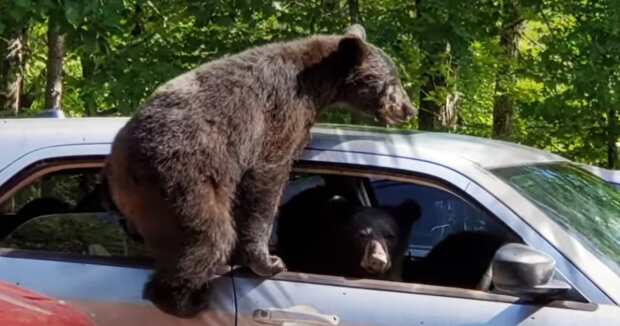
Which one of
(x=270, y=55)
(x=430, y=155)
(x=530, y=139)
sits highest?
(x=270, y=55)

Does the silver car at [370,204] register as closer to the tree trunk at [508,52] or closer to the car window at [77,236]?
the car window at [77,236]

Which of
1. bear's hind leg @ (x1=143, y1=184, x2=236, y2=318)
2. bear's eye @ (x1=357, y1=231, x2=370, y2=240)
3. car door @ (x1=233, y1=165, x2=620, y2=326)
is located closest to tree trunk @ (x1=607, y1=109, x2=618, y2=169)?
bear's eye @ (x1=357, y1=231, x2=370, y2=240)

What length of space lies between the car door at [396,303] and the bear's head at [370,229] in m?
0.22

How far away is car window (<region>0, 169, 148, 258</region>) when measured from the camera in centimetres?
381

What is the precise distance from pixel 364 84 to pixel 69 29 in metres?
3.75

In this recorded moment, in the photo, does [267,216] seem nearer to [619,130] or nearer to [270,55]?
[270,55]

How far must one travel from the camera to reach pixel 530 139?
1014 cm

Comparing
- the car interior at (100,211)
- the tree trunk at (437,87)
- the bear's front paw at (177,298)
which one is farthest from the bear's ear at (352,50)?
the tree trunk at (437,87)

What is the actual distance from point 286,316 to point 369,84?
1303 mm

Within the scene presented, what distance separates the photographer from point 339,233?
3.99 m

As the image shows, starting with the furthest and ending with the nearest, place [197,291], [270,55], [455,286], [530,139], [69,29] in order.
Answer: [530,139] → [69,29] → [270,55] → [455,286] → [197,291]

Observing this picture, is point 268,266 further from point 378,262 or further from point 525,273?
point 525,273

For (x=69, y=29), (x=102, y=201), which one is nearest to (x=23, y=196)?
(x=102, y=201)

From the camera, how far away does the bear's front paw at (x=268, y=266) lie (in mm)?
3570
